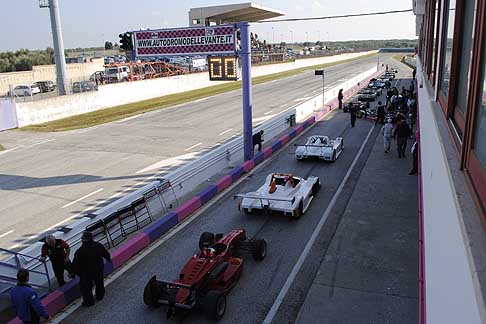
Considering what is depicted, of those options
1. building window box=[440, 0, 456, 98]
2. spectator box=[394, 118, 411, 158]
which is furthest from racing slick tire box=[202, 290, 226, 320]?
spectator box=[394, 118, 411, 158]

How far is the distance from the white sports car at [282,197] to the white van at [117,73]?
118ft

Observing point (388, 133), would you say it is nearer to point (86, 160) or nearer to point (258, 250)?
point (258, 250)

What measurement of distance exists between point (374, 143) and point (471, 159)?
17.3 metres

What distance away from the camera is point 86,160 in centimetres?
1877

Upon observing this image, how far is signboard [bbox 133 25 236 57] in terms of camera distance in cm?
1606

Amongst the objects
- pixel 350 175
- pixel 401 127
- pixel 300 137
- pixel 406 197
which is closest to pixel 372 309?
pixel 406 197

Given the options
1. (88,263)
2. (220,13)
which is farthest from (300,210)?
(220,13)

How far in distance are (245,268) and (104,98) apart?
30588mm

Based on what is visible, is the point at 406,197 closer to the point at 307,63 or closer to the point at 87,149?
the point at 87,149

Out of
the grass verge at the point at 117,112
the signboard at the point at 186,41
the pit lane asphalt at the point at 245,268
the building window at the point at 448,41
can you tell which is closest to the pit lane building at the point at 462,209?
the building window at the point at 448,41

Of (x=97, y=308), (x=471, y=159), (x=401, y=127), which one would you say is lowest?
(x=97, y=308)

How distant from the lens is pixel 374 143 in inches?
795

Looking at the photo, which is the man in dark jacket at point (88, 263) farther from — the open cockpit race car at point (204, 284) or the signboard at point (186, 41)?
the signboard at point (186, 41)

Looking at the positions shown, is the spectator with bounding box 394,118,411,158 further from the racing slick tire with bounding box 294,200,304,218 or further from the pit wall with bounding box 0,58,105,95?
the pit wall with bounding box 0,58,105,95
